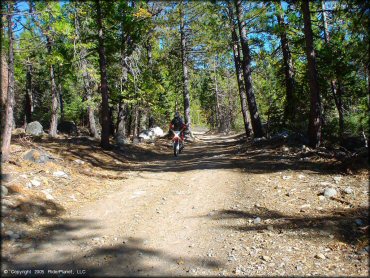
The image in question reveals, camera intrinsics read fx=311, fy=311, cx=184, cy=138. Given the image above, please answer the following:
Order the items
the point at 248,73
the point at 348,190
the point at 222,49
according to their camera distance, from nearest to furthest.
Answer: the point at 348,190 → the point at 248,73 → the point at 222,49

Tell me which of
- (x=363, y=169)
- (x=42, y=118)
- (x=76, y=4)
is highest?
(x=76, y=4)

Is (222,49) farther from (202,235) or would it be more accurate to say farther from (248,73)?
(202,235)

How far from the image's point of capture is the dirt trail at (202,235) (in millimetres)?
4398

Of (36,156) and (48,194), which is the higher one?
(36,156)

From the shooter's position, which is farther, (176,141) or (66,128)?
(66,128)

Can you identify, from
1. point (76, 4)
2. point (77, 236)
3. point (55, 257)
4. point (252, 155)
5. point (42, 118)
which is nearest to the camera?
point (55, 257)

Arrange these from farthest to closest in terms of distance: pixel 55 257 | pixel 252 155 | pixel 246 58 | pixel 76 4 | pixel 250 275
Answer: pixel 246 58
pixel 76 4
pixel 252 155
pixel 55 257
pixel 250 275

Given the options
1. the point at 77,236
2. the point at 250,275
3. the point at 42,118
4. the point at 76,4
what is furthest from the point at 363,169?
the point at 42,118

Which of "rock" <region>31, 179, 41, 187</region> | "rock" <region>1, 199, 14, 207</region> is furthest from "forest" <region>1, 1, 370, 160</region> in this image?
"rock" <region>1, 199, 14, 207</region>

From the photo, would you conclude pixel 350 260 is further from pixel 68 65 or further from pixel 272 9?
pixel 68 65

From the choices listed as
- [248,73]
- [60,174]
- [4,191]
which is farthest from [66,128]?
[4,191]

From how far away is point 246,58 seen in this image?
643 inches

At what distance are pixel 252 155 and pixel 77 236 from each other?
852 cm

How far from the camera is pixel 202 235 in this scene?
5.53 metres
